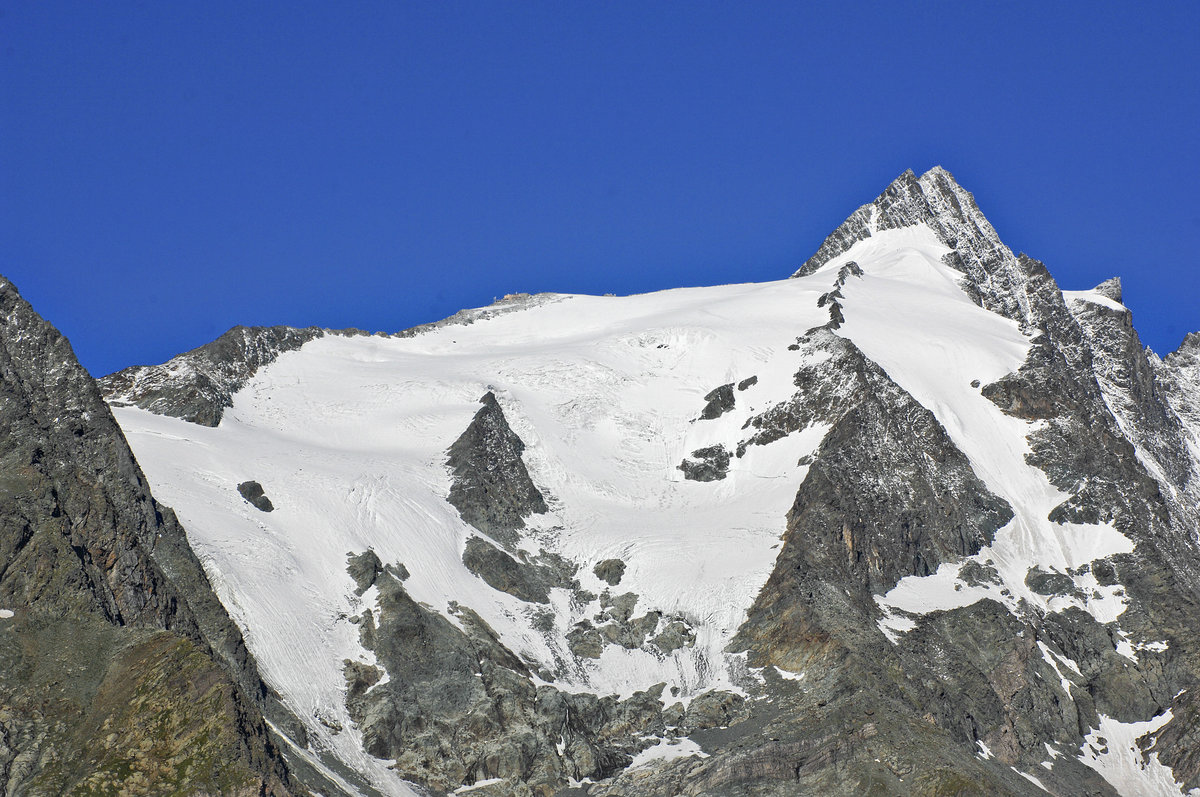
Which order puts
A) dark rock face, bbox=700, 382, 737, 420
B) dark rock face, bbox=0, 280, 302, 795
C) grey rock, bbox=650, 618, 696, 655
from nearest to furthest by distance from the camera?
dark rock face, bbox=0, 280, 302, 795 → grey rock, bbox=650, 618, 696, 655 → dark rock face, bbox=700, 382, 737, 420

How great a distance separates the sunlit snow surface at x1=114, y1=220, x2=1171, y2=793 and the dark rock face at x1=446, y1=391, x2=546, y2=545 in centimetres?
181

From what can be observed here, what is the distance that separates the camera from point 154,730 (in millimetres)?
69375

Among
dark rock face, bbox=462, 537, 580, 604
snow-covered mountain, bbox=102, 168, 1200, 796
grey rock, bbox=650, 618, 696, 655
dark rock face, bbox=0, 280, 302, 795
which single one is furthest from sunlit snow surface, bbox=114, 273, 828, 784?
dark rock face, bbox=0, 280, 302, 795

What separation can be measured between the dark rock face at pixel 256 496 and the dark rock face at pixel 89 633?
1945cm

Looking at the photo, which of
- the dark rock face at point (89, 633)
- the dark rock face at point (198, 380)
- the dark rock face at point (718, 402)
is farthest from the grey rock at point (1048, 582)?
the dark rock face at point (198, 380)

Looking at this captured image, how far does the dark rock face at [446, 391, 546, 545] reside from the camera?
129750 mm

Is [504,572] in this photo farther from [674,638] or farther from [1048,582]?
[1048,582]

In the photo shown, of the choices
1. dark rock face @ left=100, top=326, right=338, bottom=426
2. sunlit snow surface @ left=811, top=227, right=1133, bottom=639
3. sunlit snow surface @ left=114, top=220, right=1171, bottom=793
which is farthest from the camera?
dark rock face @ left=100, top=326, right=338, bottom=426

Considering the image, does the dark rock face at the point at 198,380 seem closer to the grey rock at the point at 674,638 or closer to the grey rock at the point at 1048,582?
the grey rock at the point at 674,638

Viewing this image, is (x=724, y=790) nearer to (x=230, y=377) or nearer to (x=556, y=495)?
(x=556, y=495)

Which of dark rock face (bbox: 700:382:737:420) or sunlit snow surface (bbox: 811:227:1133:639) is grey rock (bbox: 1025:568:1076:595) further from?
dark rock face (bbox: 700:382:737:420)

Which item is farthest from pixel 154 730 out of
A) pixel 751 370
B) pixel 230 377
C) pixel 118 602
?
pixel 751 370

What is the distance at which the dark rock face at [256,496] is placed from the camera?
118m

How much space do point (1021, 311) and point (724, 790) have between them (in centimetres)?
11914
